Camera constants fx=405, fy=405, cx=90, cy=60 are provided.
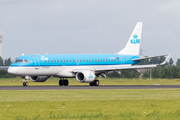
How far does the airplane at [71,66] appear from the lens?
54969mm

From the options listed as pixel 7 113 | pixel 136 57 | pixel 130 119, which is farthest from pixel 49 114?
pixel 136 57

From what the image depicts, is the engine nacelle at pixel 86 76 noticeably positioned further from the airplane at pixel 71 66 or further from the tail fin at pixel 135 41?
the tail fin at pixel 135 41

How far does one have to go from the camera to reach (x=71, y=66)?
5894 centimetres

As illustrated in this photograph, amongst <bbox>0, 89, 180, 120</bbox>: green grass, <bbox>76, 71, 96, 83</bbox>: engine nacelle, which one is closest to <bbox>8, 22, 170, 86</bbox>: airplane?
<bbox>76, 71, 96, 83</bbox>: engine nacelle

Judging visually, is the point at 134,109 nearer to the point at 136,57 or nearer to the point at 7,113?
the point at 7,113

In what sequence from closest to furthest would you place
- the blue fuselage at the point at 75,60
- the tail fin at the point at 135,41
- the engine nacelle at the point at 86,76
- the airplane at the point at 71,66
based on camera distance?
the airplane at the point at 71,66 → the blue fuselage at the point at 75,60 → the engine nacelle at the point at 86,76 → the tail fin at the point at 135,41

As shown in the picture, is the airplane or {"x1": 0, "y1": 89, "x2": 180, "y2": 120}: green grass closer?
{"x1": 0, "y1": 89, "x2": 180, "y2": 120}: green grass

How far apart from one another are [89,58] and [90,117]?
41.5 metres

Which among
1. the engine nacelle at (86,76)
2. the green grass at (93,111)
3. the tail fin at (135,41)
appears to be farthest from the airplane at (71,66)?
the green grass at (93,111)

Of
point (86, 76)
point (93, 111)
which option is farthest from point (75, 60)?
point (93, 111)

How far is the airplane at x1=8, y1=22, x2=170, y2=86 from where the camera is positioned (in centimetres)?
5497

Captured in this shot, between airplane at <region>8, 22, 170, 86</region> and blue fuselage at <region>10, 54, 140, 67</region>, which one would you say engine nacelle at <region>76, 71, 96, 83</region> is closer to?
airplane at <region>8, 22, 170, 86</region>

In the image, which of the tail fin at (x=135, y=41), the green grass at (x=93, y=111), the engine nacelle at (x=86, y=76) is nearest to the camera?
the green grass at (x=93, y=111)

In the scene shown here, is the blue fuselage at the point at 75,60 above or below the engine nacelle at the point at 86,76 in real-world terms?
above
